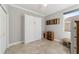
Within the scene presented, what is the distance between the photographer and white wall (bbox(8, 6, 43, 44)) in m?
3.78

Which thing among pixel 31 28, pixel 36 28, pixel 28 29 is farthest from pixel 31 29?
pixel 36 28

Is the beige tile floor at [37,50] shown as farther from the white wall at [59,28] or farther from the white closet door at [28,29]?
the white wall at [59,28]

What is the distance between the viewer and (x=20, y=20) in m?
4.27

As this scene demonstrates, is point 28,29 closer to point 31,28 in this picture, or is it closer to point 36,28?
point 31,28

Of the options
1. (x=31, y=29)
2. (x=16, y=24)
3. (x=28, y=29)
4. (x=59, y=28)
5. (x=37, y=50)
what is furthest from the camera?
(x=59, y=28)

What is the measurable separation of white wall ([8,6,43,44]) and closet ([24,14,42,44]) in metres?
0.35

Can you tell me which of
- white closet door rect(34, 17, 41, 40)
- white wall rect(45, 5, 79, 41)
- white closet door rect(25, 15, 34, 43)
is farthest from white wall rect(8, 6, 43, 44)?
white wall rect(45, 5, 79, 41)

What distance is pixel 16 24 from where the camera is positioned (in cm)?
405

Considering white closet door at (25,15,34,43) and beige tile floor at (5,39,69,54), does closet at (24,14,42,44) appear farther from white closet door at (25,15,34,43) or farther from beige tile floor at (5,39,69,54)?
beige tile floor at (5,39,69,54)

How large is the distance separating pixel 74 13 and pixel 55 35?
199cm

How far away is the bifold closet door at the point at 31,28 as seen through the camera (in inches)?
167

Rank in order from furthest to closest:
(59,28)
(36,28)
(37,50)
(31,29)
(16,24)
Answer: (36,28) < (59,28) < (31,29) < (16,24) < (37,50)

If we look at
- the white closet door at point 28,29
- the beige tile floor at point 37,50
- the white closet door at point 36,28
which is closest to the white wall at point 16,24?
the white closet door at point 28,29

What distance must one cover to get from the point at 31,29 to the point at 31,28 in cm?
6
